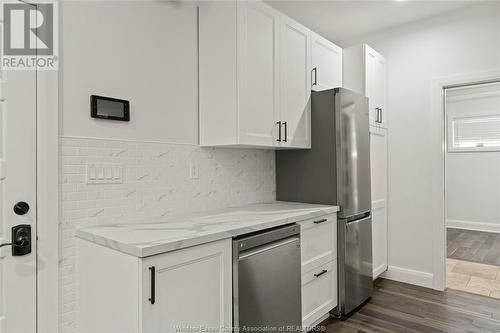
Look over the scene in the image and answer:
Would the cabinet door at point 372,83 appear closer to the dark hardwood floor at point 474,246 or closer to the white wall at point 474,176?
the dark hardwood floor at point 474,246

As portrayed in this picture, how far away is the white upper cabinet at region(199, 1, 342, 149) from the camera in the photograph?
2229mm

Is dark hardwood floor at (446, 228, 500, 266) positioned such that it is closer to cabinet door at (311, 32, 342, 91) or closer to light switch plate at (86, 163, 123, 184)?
cabinet door at (311, 32, 342, 91)

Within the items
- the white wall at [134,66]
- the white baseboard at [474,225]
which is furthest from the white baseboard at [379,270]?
the white baseboard at [474,225]

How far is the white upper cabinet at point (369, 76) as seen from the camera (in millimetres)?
3160

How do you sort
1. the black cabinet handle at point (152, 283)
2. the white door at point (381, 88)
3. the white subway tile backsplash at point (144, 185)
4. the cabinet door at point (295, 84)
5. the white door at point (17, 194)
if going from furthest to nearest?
the white door at point (381, 88) < the cabinet door at point (295, 84) < the white subway tile backsplash at point (144, 185) < the white door at point (17, 194) < the black cabinet handle at point (152, 283)

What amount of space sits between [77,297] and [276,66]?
2020 millimetres

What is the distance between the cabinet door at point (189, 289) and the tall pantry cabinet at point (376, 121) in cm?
207

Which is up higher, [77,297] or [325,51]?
[325,51]

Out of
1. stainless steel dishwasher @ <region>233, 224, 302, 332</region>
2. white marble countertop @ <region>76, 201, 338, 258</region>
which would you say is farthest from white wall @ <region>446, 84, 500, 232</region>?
stainless steel dishwasher @ <region>233, 224, 302, 332</region>

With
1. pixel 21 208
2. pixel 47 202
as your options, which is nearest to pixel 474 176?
pixel 47 202

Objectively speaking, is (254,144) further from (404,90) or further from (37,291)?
(404,90)

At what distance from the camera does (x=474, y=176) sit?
602cm

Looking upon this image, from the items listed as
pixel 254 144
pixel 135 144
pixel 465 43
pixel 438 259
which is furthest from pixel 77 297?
pixel 465 43

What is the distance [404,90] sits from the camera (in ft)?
11.3
